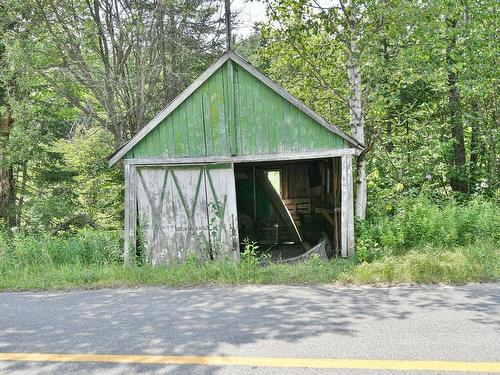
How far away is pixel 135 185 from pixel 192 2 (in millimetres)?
8315

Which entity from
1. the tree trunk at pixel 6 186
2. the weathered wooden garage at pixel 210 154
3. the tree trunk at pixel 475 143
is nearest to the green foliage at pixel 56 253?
the weathered wooden garage at pixel 210 154

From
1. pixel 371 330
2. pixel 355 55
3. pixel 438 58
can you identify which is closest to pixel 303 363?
pixel 371 330

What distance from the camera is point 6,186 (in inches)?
581

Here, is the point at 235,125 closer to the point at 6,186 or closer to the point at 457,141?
the point at 457,141

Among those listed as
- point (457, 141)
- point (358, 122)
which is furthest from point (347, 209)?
point (457, 141)

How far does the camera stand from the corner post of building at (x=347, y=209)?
8758mm

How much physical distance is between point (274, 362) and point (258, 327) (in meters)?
0.94

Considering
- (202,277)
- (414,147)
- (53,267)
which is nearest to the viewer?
(202,277)

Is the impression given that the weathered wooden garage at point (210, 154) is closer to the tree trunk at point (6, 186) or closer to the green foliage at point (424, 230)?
the green foliage at point (424, 230)

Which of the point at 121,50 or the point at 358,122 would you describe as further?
the point at 121,50

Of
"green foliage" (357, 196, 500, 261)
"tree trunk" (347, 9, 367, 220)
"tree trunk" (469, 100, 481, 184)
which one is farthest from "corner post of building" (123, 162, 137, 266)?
"tree trunk" (469, 100, 481, 184)

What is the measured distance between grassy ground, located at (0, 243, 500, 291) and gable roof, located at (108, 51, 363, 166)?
2.42 meters

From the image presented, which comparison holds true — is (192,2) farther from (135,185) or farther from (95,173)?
(135,185)

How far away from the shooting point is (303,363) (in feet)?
12.0
